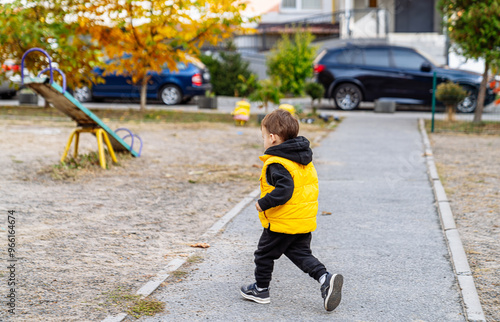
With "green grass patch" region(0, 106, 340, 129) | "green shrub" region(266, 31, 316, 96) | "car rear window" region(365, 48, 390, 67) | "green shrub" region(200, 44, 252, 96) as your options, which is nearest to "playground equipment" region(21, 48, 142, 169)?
"green grass patch" region(0, 106, 340, 129)

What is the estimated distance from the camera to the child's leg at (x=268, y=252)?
421 centimetres

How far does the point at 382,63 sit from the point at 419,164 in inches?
390

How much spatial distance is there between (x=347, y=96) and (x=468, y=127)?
5.29 m

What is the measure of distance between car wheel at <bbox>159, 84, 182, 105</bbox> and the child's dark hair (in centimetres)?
1661

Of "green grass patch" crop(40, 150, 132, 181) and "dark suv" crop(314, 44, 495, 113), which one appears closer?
"green grass patch" crop(40, 150, 132, 181)

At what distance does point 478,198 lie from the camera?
7.49 metres

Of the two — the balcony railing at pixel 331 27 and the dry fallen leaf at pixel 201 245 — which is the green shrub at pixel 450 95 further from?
the balcony railing at pixel 331 27

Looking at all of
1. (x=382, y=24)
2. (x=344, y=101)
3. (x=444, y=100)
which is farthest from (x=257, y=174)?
(x=382, y=24)

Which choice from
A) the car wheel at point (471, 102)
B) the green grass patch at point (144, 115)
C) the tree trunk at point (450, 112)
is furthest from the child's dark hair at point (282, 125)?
the car wheel at point (471, 102)

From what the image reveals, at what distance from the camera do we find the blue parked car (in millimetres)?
20172

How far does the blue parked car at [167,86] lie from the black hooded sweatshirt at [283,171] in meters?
16.3

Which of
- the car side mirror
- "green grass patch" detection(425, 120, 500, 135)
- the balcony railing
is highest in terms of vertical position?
the balcony railing

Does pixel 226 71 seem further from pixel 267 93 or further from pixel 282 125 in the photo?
pixel 282 125

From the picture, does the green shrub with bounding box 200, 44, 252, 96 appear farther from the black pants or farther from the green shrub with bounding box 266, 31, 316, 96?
the black pants
